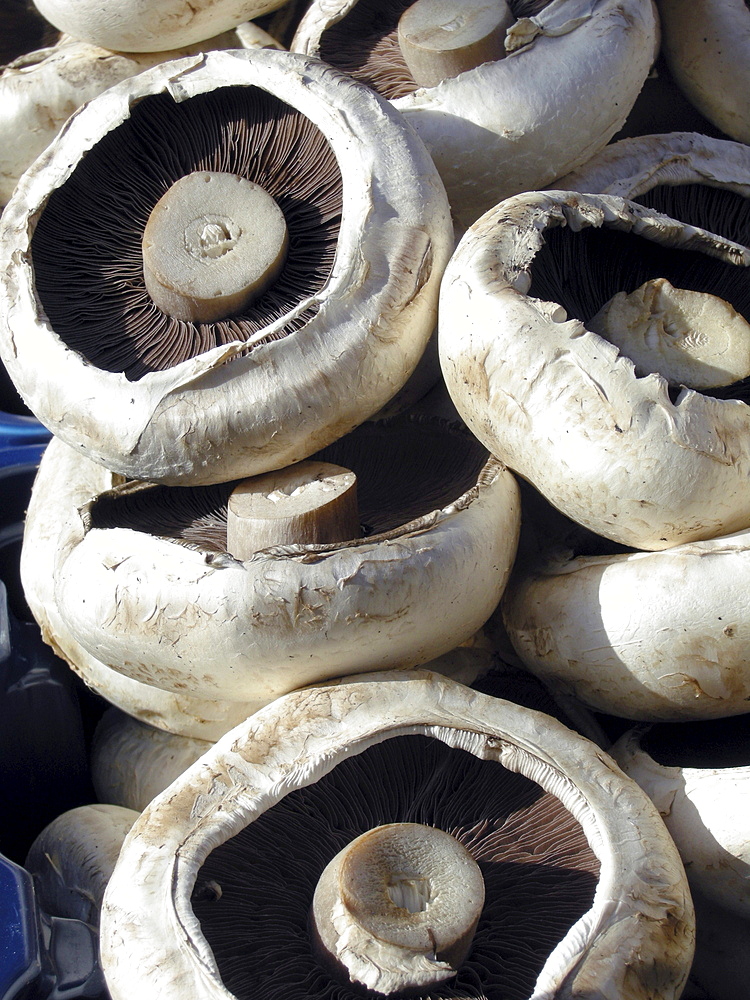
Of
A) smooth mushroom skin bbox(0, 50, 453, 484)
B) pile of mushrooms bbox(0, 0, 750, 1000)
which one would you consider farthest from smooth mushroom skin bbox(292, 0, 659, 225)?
smooth mushroom skin bbox(0, 50, 453, 484)

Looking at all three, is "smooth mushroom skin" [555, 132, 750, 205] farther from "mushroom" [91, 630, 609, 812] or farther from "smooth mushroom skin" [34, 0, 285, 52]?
"mushroom" [91, 630, 609, 812]

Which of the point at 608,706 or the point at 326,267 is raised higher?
the point at 326,267

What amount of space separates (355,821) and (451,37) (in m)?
1.67

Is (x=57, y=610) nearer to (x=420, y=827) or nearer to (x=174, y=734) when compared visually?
(x=174, y=734)

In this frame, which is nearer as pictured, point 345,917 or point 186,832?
point 345,917

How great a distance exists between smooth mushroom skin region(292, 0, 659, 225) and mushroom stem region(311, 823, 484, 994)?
141 centimetres

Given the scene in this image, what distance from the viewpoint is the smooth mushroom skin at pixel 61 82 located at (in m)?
2.41

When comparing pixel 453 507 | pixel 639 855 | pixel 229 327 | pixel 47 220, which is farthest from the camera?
pixel 47 220

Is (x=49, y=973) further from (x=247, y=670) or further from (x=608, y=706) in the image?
(x=608, y=706)

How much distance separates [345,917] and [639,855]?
0.46 meters

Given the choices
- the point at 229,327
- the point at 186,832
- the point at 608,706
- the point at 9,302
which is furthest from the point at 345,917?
the point at 9,302

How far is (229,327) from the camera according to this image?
1866 millimetres

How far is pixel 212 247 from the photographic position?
72.8 inches

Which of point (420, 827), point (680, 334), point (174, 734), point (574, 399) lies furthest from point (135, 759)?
point (680, 334)
